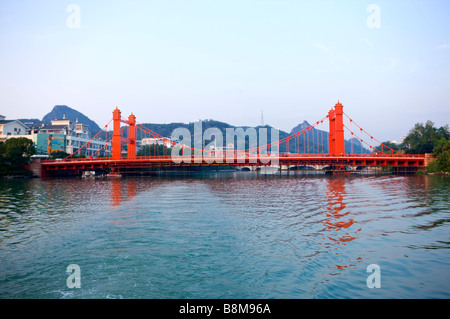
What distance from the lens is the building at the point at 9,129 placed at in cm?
8464

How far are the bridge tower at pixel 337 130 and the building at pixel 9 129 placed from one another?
81055 millimetres

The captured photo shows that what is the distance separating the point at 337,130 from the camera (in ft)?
244

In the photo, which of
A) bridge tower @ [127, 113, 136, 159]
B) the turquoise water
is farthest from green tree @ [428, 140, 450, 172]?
bridge tower @ [127, 113, 136, 159]

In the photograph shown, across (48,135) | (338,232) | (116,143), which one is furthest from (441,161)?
(48,135)

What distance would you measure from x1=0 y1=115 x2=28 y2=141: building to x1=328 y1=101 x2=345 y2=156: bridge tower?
81055 millimetres

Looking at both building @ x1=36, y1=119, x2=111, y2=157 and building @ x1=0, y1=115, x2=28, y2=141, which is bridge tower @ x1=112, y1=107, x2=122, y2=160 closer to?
building @ x1=36, y1=119, x2=111, y2=157

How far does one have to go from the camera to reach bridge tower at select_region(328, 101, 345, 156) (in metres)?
72.8

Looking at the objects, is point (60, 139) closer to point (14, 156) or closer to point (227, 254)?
point (14, 156)

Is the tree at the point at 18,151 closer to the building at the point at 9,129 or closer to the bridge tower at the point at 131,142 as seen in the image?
the bridge tower at the point at 131,142
